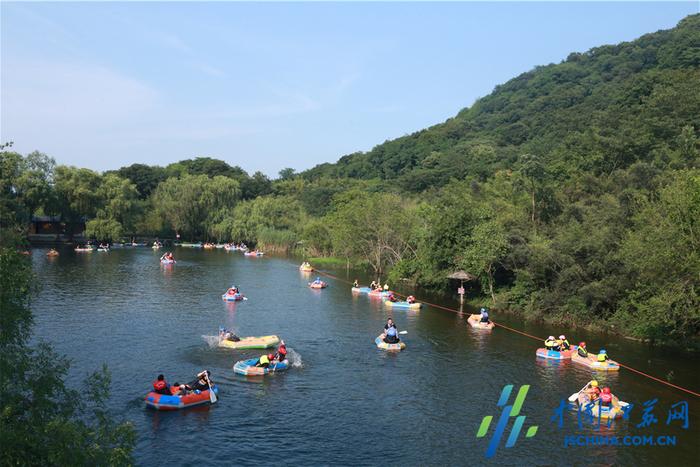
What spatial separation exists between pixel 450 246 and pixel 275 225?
63.8 meters

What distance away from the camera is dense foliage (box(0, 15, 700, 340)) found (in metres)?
33.0

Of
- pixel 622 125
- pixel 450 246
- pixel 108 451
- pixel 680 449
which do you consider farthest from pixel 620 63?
pixel 108 451

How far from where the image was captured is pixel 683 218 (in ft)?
97.7

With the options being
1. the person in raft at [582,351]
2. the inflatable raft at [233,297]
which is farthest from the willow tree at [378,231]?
the person in raft at [582,351]

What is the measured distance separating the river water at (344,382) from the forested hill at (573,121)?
28.2 metres

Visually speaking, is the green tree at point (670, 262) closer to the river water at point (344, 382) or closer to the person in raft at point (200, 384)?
the river water at point (344, 382)

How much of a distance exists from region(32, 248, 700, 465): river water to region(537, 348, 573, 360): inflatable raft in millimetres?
699

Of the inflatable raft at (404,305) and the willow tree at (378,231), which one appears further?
the willow tree at (378,231)

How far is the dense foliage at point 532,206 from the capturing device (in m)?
33.0

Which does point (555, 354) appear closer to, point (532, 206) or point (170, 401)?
point (170, 401)

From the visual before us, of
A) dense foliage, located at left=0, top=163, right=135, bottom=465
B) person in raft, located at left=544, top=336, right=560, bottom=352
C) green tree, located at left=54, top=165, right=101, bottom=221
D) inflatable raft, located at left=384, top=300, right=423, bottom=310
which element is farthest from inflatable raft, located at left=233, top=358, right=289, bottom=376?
green tree, located at left=54, top=165, right=101, bottom=221

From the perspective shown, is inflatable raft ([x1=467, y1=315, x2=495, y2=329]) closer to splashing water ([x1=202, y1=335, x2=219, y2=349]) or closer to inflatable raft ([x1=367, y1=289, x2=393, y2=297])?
inflatable raft ([x1=367, y1=289, x2=393, y2=297])

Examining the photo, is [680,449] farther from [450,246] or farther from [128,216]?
[128,216]

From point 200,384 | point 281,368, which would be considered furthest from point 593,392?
point 200,384
